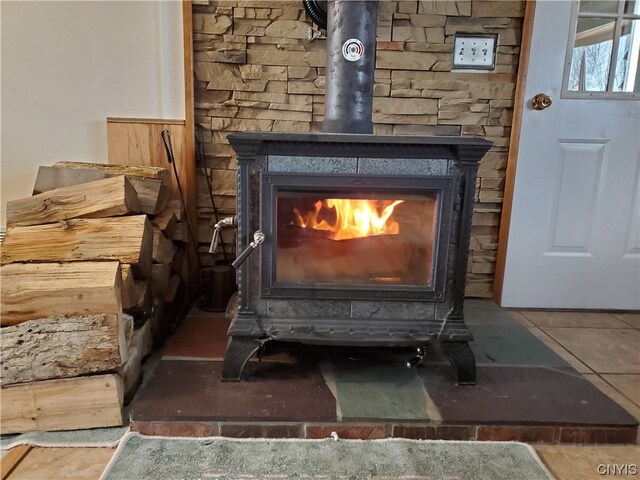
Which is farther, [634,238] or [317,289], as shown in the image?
[634,238]

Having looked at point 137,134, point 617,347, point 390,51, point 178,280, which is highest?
point 390,51

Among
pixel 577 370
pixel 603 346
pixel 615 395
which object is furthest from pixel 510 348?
pixel 603 346

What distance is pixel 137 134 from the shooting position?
184cm

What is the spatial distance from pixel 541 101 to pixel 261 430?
1.62 meters

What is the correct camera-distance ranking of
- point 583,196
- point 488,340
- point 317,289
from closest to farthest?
point 317,289 → point 488,340 → point 583,196

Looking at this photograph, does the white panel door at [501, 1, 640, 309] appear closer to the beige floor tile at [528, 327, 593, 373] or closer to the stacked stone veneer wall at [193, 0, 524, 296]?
the stacked stone veneer wall at [193, 0, 524, 296]

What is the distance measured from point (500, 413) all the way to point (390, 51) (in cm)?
137

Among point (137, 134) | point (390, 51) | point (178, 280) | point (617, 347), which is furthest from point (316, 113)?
point (617, 347)

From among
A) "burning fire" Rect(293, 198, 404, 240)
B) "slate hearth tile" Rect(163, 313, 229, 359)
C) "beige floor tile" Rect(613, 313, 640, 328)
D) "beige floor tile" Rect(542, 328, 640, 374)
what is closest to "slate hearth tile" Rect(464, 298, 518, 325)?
"beige floor tile" Rect(542, 328, 640, 374)

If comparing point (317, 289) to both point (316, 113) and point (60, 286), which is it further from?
point (316, 113)

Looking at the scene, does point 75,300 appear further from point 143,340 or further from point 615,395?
point 615,395

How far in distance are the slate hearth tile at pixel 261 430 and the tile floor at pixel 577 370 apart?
2.4 inches

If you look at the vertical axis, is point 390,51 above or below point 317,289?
above

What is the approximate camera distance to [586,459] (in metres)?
1.15
